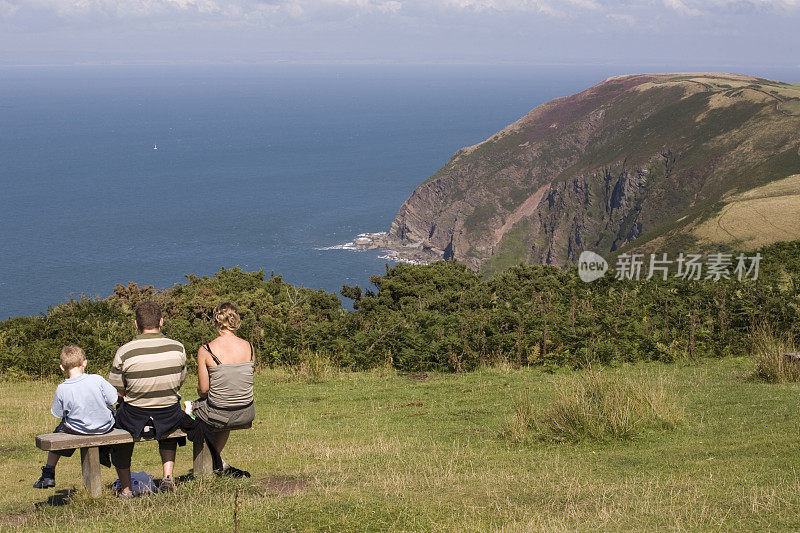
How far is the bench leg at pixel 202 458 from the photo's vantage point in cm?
832

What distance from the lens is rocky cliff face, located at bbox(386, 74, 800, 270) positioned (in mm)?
116062

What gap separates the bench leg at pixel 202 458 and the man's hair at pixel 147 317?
1204mm

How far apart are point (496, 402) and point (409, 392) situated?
180 cm

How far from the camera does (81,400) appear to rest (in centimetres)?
795

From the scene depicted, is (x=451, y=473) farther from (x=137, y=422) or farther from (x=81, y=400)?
(x=81, y=400)

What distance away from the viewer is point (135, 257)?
15338 centimetres

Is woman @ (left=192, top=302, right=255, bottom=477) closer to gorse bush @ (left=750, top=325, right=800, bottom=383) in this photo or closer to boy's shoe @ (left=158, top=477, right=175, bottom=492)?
boy's shoe @ (left=158, top=477, right=175, bottom=492)

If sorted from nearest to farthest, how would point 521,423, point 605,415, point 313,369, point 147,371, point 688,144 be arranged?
1. point 147,371
2. point 605,415
3. point 521,423
4. point 313,369
5. point 688,144

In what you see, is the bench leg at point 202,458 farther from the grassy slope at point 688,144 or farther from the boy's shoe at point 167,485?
the grassy slope at point 688,144

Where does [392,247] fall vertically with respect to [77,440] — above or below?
below

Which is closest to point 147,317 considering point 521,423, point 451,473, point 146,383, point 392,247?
point 146,383

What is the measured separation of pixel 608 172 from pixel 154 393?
152 metres

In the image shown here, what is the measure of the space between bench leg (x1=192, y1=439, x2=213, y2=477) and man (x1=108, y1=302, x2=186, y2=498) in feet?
0.87

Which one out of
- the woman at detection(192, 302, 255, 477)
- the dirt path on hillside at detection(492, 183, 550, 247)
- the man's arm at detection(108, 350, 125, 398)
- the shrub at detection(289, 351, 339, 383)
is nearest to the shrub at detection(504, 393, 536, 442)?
the woman at detection(192, 302, 255, 477)
